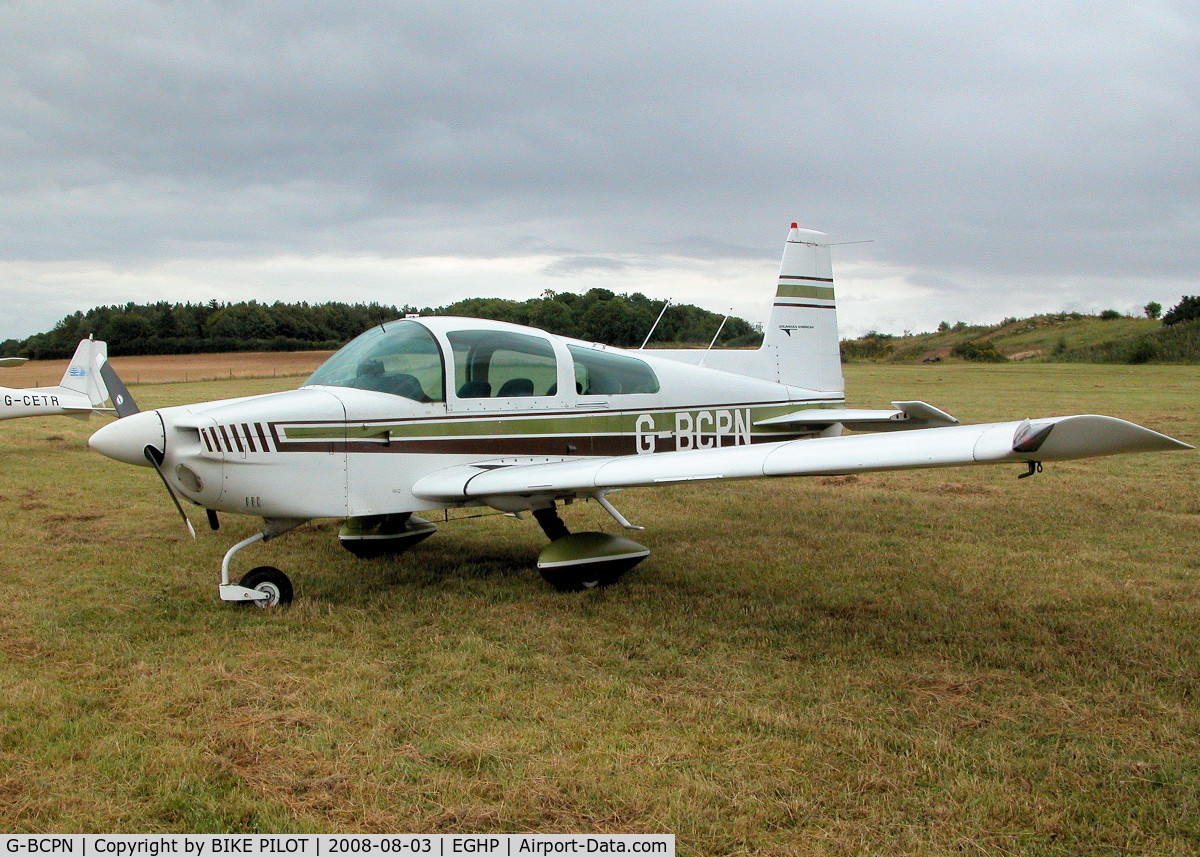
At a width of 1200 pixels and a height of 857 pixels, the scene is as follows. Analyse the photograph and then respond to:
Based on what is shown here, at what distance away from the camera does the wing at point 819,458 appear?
3.67 metres

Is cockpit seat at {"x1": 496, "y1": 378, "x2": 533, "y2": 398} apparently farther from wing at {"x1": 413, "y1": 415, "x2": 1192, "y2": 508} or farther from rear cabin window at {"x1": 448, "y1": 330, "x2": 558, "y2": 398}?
wing at {"x1": 413, "y1": 415, "x2": 1192, "y2": 508}

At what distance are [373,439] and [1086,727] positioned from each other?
13.7ft

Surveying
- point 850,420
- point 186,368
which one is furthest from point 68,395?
point 186,368

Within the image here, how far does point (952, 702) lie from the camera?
3.93 meters

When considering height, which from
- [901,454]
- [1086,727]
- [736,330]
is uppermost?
[736,330]

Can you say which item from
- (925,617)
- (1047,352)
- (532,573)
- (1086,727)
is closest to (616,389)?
(532,573)

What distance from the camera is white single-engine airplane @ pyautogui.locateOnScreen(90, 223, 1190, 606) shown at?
471 centimetres

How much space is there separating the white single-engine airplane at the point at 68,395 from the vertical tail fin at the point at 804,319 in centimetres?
1161

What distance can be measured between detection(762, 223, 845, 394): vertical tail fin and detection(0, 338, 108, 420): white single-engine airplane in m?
11.6

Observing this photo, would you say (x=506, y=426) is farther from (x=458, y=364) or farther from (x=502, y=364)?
(x=458, y=364)

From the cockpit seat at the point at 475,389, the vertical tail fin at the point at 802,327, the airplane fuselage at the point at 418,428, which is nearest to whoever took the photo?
the airplane fuselage at the point at 418,428

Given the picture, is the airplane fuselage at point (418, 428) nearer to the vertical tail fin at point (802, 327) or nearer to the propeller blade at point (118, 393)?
the propeller blade at point (118, 393)

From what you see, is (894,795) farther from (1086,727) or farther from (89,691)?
(89,691)

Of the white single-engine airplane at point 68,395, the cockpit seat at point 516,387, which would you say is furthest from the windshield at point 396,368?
the white single-engine airplane at point 68,395
